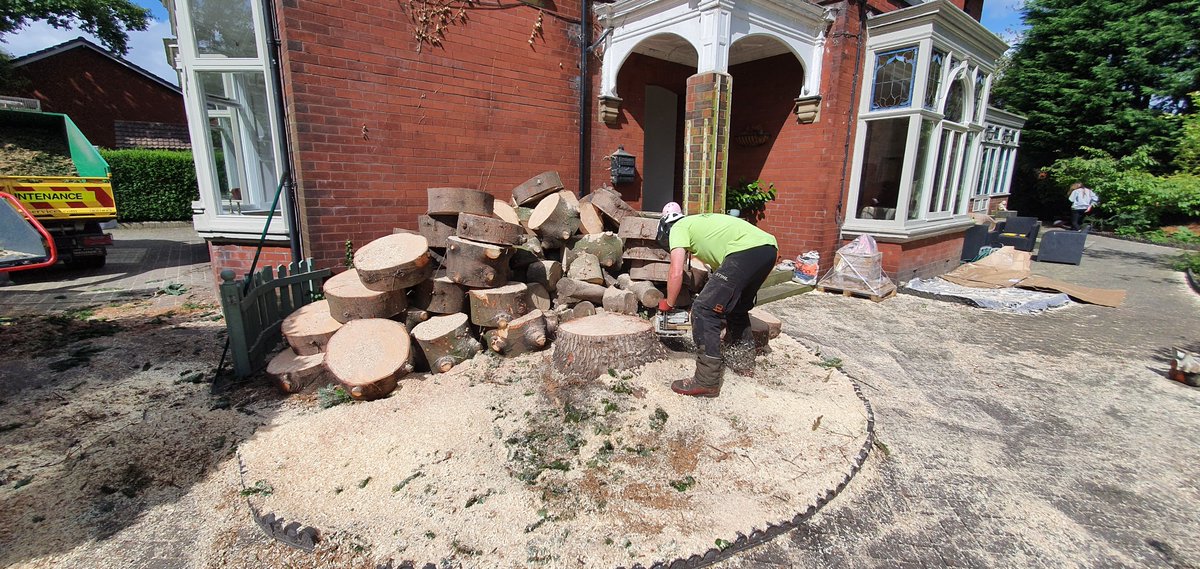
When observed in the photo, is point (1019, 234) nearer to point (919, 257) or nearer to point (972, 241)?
point (972, 241)

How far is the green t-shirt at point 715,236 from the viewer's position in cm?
342

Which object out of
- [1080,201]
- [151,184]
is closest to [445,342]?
[151,184]

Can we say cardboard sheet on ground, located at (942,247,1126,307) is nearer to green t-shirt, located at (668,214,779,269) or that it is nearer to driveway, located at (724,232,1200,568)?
driveway, located at (724,232,1200,568)

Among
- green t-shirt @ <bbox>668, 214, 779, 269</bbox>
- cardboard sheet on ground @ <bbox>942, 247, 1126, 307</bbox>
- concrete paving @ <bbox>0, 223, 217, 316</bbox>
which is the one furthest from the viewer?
cardboard sheet on ground @ <bbox>942, 247, 1126, 307</bbox>

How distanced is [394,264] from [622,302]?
6.27 ft

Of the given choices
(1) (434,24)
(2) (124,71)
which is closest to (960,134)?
(1) (434,24)

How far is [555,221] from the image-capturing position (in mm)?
4750

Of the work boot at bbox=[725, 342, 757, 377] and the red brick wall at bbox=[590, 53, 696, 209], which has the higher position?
the red brick wall at bbox=[590, 53, 696, 209]

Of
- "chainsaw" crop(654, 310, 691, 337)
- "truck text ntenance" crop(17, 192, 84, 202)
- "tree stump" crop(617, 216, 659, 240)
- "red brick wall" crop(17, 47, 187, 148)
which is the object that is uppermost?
"red brick wall" crop(17, 47, 187, 148)

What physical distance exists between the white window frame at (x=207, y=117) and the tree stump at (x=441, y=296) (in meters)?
2.08

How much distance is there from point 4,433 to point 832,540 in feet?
15.3

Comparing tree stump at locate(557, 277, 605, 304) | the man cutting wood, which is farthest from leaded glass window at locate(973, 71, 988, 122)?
tree stump at locate(557, 277, 605, 304)

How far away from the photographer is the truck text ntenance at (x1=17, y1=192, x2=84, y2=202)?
6.70 meters

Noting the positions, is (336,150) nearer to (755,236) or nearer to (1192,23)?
(755,236)
